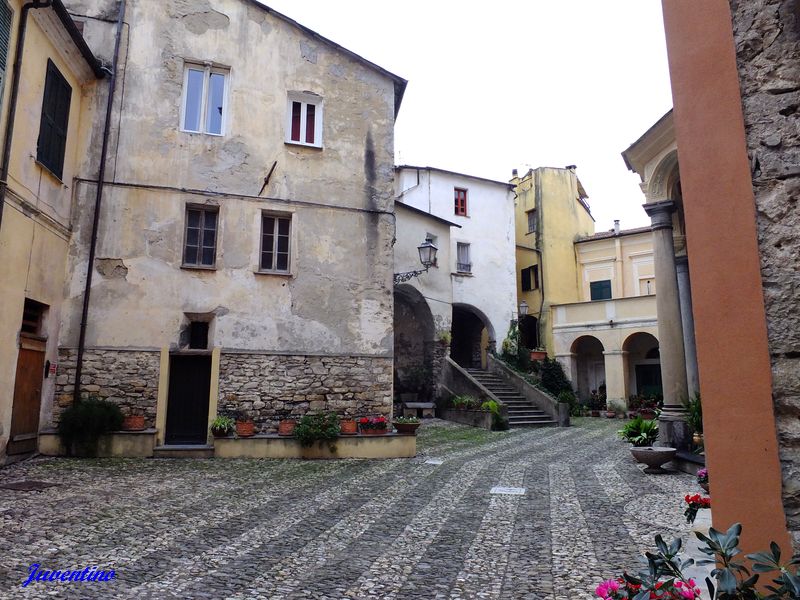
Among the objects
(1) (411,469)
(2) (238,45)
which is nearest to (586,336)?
(1) (411,469)

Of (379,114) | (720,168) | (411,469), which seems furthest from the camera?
(379,114)

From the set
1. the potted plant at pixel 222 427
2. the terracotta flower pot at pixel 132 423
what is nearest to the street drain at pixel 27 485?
the terracotta flower pot at pixel 132 423

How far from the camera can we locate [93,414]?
965 centimetres

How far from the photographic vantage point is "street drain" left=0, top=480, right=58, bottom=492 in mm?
6969

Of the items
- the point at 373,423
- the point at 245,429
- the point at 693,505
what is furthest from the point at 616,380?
the point at 693,505

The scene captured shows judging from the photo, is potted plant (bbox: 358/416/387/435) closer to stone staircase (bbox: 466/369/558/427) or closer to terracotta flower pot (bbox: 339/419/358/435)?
terracotta flower pot (bbox: 339/419/358/435)

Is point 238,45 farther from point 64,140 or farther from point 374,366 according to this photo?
point 374,366

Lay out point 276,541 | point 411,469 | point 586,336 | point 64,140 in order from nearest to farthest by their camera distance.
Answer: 1. point 276,541
2. point 411,469
3. point 64,140
4. point 586,336

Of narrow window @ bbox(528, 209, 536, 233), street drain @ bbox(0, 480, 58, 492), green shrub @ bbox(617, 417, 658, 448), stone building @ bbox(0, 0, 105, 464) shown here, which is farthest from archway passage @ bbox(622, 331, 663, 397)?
street drain @ bbox(0, 480, 58, 492)

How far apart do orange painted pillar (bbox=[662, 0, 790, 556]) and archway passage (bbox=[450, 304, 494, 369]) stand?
65.5 feet

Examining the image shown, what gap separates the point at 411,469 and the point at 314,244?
16.8 ft

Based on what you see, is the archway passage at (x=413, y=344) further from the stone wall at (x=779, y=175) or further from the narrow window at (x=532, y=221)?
the stone wall at (x=779, y=175)

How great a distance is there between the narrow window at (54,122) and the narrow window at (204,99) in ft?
7.08

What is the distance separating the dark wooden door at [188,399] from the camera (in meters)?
10.8
